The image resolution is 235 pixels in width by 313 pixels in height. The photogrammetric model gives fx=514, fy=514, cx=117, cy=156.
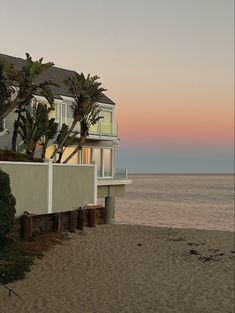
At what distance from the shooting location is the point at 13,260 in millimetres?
16547

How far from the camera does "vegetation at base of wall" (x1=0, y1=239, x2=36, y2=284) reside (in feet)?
50.9

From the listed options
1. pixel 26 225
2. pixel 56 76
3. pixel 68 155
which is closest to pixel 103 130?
pixel 68 155

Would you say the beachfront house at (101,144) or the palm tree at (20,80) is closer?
the palm tree at (20,80)

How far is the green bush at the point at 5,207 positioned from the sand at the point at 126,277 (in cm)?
167

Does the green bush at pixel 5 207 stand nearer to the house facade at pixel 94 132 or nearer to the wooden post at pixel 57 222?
the wooden post at pixel 57 222

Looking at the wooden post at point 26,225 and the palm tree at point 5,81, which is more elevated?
the palm tree at point 5,81

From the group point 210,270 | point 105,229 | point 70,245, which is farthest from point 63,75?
point 210,270

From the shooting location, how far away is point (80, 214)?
23.3 m

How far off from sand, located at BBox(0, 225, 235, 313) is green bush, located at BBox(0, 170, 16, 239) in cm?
167

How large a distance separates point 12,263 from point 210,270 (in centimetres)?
731

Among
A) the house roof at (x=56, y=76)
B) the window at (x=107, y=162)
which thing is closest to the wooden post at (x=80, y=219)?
the house roof at (x=56, y=76)

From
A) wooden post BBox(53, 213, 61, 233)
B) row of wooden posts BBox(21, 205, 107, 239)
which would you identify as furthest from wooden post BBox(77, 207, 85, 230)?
wooden post BBox(53, 213, 61, 233)

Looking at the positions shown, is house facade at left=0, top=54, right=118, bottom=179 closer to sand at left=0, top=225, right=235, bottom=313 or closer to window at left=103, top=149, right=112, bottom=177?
window at left=103, top=149, right=112, bottom=177

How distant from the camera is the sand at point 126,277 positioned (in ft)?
46.7
